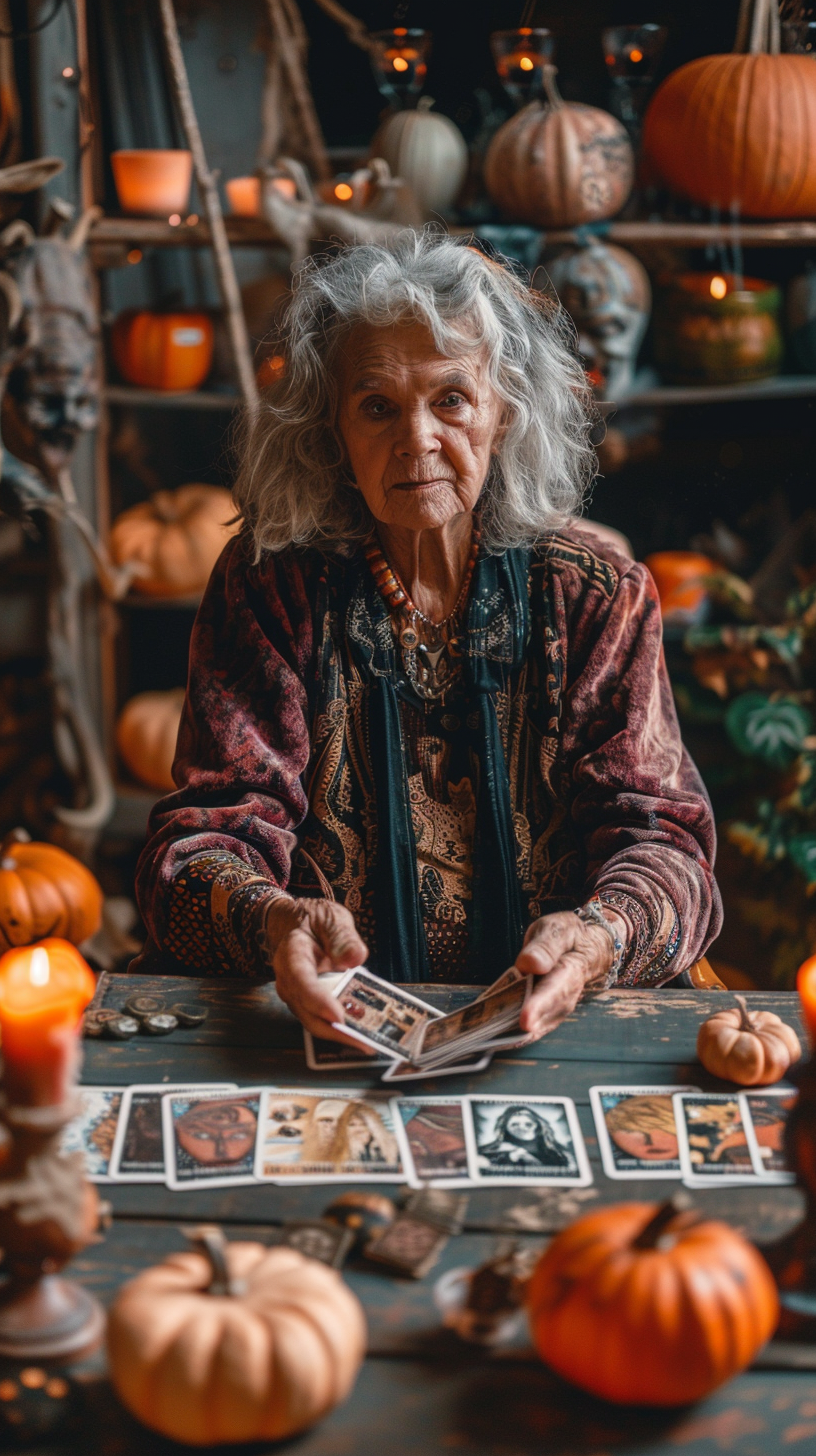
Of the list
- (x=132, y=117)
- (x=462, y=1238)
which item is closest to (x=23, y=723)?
(x=132, y=117)

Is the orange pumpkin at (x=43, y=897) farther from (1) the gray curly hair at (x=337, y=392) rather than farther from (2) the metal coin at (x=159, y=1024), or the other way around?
(2) the metal coin at (x=159, y=1024)

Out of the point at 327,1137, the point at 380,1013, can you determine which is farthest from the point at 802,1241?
the point at 380,1013

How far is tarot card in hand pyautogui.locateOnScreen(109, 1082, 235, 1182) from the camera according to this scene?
4.62 feet

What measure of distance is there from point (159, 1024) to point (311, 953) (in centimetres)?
21

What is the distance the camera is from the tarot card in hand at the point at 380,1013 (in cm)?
163

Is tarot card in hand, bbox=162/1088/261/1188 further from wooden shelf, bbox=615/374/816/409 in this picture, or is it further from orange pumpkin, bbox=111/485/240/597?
wooden shelf, bbox=615/374/816/409

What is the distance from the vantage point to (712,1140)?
1.47m

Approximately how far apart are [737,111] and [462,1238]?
3.14 meters

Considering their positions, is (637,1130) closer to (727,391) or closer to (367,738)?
(367,738)

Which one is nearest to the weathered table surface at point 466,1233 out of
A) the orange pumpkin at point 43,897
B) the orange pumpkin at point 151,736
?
the orange pumpkin at point 43,897

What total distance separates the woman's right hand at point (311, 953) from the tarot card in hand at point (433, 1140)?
15cm

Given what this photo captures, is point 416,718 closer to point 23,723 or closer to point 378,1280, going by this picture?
point 378,1280

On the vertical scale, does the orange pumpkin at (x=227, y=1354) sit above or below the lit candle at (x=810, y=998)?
below

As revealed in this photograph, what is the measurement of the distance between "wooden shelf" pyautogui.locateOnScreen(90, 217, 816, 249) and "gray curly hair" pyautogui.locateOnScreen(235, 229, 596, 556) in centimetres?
157
